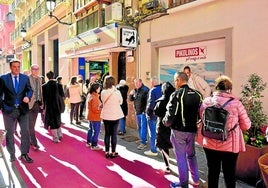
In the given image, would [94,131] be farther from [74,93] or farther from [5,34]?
[5,34]

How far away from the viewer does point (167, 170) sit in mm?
5480

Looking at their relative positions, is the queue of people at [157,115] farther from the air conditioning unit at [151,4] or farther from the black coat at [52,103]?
the air conditioning unit at [151,4]

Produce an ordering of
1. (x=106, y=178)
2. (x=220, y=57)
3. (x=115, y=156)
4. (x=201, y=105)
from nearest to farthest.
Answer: (x=201, y=105), (x=106, y=178), (x=115, y=156), (x=220, y=57)

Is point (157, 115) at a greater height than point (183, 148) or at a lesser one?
greater

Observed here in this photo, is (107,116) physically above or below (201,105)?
below

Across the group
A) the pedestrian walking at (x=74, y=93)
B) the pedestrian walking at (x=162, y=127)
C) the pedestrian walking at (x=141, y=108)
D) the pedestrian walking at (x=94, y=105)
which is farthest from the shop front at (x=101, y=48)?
the pedestrian walking at (x=162, y=127)

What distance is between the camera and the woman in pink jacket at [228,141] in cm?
373

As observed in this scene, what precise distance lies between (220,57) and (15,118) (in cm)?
476

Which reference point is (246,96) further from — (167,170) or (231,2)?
(231,2)

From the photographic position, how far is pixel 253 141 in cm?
497

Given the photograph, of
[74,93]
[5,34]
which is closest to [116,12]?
[74,93]

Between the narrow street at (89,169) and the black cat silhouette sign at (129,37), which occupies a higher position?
the black cat silhouette sign at (129,37)

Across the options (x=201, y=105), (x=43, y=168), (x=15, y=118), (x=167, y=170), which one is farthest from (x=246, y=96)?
(x=15, y=118)

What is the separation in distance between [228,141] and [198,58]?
4306mm
